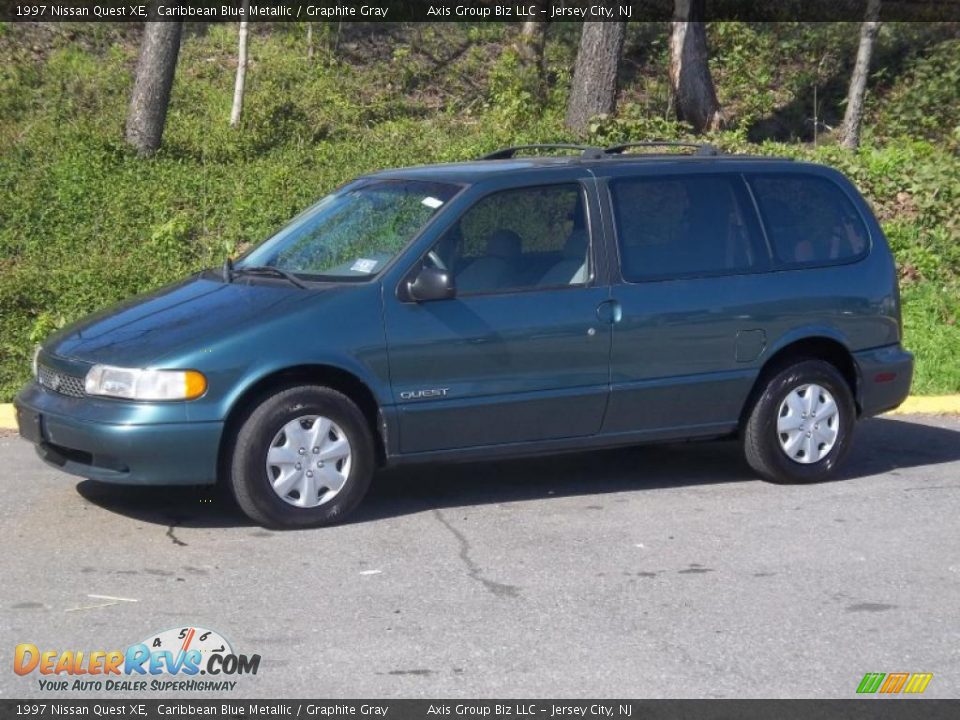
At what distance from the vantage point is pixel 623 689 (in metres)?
4.76

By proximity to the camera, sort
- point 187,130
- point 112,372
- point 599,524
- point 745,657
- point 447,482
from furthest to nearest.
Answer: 1. point 187,130
2. point 447,482
3. point 599,524
4. point 112,372
5. point 745,657

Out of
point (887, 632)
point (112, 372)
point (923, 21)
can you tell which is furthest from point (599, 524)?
point (923, 21)

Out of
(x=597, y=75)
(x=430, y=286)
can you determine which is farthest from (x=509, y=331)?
(x=597, y=75)

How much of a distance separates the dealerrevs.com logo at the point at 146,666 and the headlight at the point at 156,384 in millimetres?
1461

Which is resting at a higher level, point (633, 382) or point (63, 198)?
point (63, 198)

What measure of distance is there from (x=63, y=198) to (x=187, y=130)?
3096mm

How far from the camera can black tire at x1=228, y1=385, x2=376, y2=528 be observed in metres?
6.55

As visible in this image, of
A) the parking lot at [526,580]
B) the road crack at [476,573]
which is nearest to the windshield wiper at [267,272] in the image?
the parking lot at [526,580]

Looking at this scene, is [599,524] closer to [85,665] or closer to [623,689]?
[623,689]

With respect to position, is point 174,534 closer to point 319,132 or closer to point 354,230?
point 354,230

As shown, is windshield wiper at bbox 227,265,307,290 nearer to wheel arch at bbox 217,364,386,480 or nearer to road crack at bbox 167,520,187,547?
wheel arch at bbox 217,364,386,480

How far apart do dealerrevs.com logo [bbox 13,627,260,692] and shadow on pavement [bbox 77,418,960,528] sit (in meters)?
1.77
